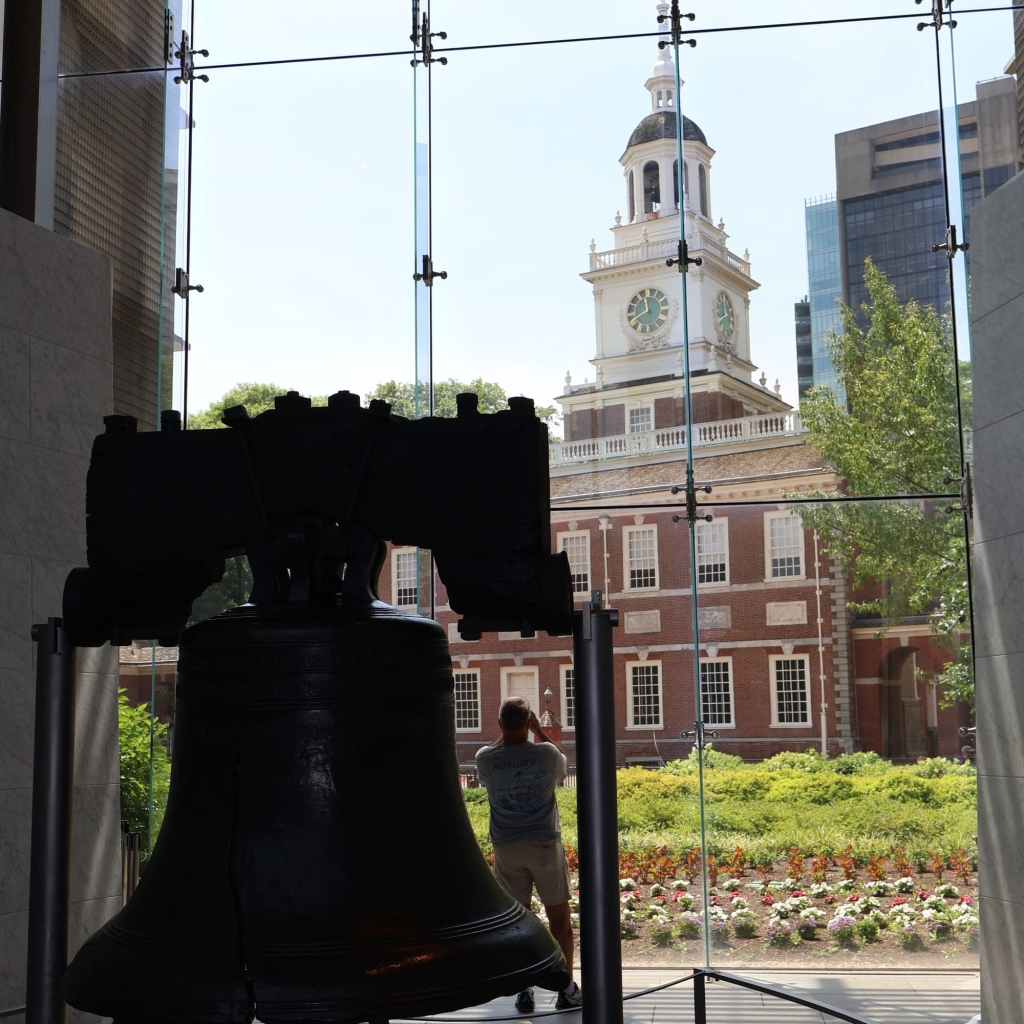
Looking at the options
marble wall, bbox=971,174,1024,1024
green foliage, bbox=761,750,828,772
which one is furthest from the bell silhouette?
green foliage, bbox=761,750,828,772

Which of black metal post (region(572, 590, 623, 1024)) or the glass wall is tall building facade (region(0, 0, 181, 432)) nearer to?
the glass wall

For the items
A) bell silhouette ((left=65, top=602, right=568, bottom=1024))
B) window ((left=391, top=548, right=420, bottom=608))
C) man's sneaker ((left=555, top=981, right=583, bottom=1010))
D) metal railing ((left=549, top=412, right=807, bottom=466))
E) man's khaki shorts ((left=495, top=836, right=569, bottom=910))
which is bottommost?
man's sneaker ((left=555, top=981, right=583, bottom=1010))

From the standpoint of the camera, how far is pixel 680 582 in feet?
19.2

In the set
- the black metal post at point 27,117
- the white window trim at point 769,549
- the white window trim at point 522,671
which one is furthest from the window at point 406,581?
the black metal post at point 27,117

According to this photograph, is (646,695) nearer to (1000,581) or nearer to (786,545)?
(786,545)

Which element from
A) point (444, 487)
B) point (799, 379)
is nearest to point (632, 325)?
point (799, 379)

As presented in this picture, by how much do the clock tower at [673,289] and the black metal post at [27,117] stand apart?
262 centimetres

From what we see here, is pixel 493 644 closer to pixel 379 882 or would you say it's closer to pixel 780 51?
pixel 780 51

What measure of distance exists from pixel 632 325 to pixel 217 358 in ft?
7.18

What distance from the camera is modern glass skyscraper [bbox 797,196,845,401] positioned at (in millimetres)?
5883

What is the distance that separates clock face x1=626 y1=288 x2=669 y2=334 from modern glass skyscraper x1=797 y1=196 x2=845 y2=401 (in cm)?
69

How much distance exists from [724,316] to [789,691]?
1.81 metres

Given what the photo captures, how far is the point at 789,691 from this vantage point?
585 cm

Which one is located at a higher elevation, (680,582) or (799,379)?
(799,379)
